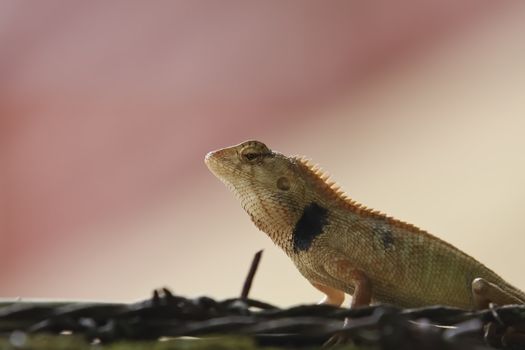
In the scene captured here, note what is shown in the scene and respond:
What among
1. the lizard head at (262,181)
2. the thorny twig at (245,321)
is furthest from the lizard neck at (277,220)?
the thorny twig at (245,321)

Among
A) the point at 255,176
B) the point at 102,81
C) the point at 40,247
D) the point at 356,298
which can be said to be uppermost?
the point at 102,81

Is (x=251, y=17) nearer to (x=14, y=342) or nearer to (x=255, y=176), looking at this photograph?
(x=255, y=176)

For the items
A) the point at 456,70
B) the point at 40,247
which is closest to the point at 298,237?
the point at 456,70

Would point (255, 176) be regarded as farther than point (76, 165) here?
No

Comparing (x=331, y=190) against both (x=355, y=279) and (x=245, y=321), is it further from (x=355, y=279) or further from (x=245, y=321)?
(x=245, y=321)

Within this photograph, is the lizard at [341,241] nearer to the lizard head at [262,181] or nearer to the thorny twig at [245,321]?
the lizard head at [262,181]

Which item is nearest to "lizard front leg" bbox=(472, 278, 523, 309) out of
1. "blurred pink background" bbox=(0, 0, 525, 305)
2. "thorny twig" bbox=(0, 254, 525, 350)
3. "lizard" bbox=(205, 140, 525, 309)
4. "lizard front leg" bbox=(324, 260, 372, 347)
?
"lizard" bbox=(205, 140, 525, 309)
